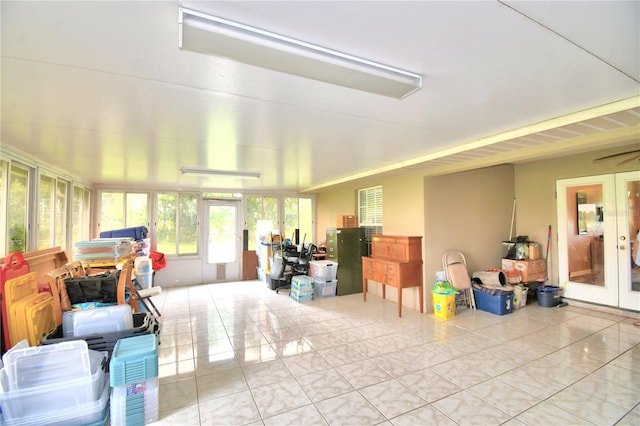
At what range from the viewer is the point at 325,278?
18.9ft

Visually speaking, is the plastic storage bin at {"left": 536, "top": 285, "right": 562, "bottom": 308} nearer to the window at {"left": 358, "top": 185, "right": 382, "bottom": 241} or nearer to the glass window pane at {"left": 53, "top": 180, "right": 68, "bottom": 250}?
the window at {"left": 358, "top": 185, "right": 382, "bottom": 241}

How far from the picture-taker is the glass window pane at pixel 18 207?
3305 mm

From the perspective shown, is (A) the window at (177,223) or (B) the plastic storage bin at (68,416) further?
(A) the window at (177,223)

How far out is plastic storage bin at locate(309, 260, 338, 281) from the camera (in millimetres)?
5773

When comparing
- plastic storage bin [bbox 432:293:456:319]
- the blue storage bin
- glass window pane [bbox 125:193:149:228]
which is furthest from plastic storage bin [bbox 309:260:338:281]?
glass window pane [bbox 125:193:149:228]

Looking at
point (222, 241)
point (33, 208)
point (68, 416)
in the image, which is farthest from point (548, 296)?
point (33, 208)

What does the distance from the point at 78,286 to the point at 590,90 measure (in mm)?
4679

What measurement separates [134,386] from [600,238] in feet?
21.0

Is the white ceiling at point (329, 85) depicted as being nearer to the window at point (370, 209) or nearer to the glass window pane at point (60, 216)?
the glass window pane at point (60, 216)

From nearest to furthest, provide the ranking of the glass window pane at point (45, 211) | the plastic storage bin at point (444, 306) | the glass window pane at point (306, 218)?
1. the glass window pane at point (45, 211)
2. the plastic storage bin at point (444, 306)
3. the glass window pane at point (306, 218)

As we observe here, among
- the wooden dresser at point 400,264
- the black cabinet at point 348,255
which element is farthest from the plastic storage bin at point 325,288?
the wooden dresser at point 400,264

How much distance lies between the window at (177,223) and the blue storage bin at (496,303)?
627cm

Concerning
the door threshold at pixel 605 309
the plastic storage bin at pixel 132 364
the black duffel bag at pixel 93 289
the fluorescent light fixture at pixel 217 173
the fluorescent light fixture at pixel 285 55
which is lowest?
the door threshold at pixel 605 309

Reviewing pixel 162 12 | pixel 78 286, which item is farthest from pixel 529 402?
pixel 78 286
